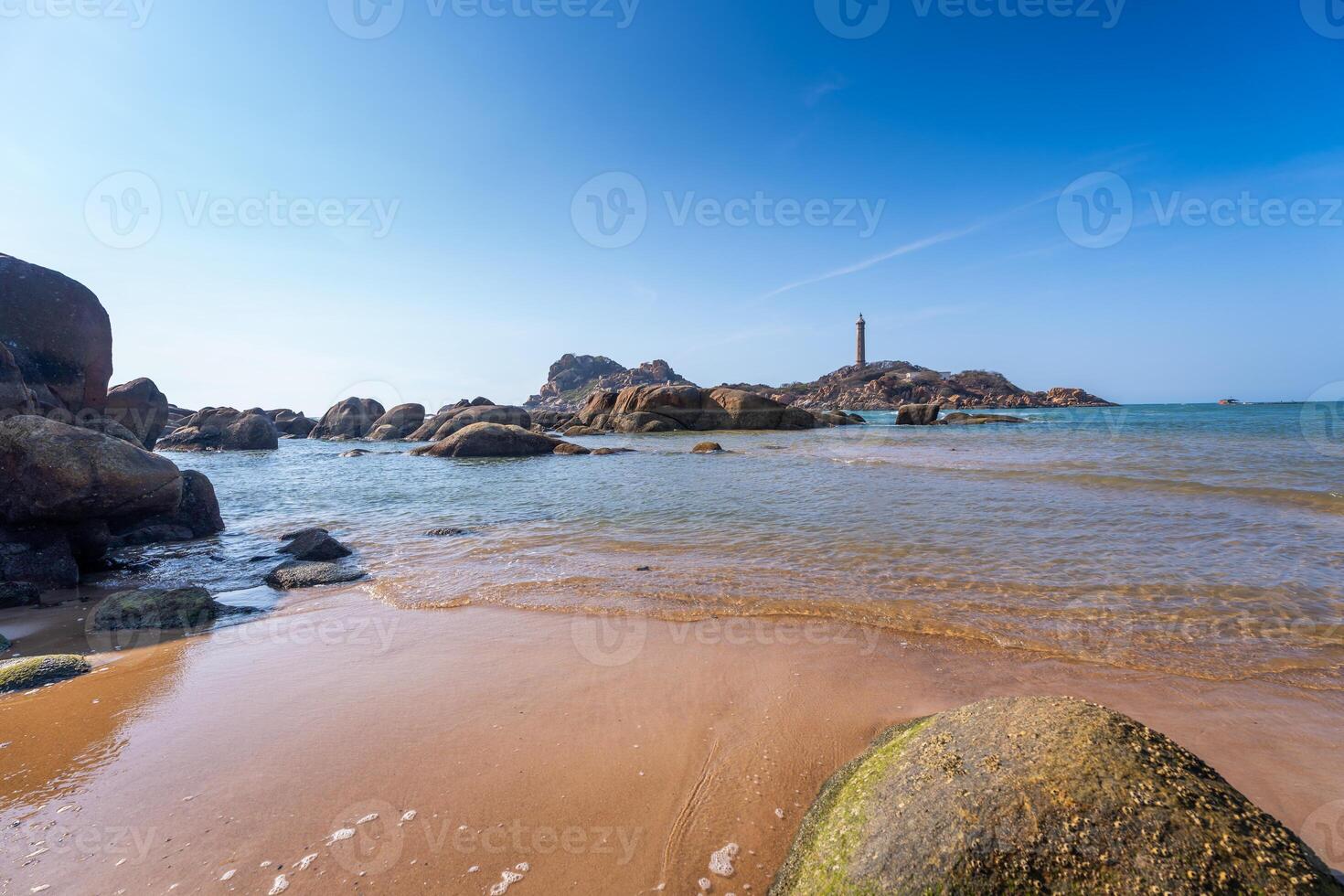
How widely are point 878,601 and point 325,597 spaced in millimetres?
6084

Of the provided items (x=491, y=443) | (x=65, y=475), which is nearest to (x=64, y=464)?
(x=65, y=475)

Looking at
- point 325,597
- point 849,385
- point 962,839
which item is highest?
point 849,385

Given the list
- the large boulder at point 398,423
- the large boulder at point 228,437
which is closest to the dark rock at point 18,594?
the large boulder at point 228,437

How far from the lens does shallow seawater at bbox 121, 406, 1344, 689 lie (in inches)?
197

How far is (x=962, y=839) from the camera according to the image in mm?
1839

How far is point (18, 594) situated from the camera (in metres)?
6.33

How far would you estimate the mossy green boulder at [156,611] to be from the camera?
543cm

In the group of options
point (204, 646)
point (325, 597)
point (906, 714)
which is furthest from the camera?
point (325, 597)

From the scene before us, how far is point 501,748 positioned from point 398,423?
44730mm

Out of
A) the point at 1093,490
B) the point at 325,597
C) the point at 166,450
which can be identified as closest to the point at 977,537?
the point at 1093,490

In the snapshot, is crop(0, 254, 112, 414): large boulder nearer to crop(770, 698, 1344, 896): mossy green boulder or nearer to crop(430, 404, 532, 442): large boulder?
crop(770, 698, 1344, 896): mossy green boulder

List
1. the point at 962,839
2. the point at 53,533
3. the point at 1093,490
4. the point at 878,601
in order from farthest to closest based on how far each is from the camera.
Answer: the point at 1093,490 < the point at 53,533 < the point at 878,601 < the point at 962,839

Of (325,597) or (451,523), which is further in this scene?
(451,523)

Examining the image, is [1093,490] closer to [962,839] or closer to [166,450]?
[962,839]
